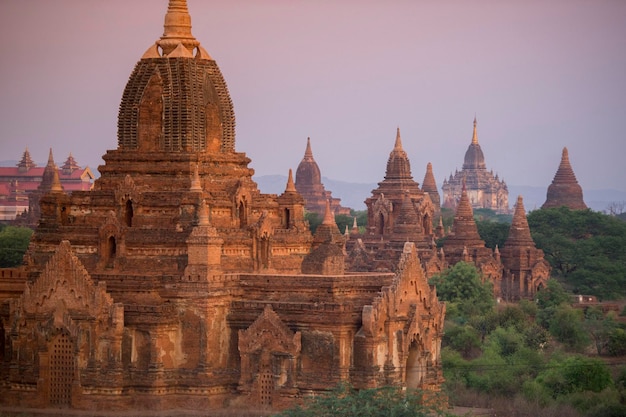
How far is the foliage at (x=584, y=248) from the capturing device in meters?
98.2

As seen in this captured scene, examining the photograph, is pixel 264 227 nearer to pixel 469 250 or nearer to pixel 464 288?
pixel 464 288

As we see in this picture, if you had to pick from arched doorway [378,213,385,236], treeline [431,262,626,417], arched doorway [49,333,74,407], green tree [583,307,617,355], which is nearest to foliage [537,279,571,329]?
treeline [431,262,626,417]

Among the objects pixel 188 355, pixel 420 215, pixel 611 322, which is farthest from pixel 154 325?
pixel 420 215

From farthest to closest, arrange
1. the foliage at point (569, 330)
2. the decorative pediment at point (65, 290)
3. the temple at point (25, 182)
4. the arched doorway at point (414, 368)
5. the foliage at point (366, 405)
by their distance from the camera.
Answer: the temple at point (25, 182)
the foliage at point (569, 330)
the arched doorway at point (414, 368)
the decorative pediment at point (65, 290)
the foliage at point (366, 405)

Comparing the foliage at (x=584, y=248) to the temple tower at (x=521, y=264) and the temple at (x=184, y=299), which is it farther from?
the temple at (x=184, y=299)

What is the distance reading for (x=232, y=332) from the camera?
5081 cm

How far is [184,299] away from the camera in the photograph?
50188 millimetres

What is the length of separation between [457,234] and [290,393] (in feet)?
163

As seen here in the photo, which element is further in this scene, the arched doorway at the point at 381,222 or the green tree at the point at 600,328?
the arched doorway at the point at 381,222

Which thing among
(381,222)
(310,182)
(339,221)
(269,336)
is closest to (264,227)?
(269,336)

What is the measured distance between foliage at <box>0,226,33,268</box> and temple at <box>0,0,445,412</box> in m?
34.2

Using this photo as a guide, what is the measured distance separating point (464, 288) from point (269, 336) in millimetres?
33719

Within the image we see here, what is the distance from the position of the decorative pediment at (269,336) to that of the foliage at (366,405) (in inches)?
122

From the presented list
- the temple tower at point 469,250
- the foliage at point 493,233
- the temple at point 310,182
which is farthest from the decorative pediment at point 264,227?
the temple at point 310,182
